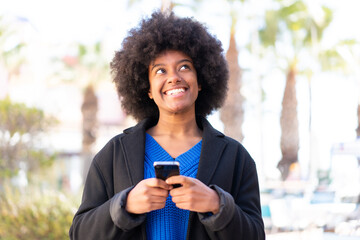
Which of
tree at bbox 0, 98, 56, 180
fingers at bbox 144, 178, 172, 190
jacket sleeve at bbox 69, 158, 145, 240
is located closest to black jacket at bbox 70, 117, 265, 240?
jacket sleeve at bbox 69, 158, 145, 240

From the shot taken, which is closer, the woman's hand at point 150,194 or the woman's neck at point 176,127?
the woman's hand at point 150,194

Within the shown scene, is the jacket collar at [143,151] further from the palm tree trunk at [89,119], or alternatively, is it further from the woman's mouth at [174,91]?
the palm tree trunk at [89,119]

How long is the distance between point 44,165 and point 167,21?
9339mm

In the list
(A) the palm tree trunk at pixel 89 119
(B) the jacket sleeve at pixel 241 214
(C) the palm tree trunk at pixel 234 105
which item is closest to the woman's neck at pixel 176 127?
(B) the jacket sleeve at pixel 241 214

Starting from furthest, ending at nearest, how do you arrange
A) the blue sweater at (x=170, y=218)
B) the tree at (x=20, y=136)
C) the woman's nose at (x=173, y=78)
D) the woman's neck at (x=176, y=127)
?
the tree at (x=20, y=136), the woman's neck at (x=176, y=127), the woman's nose at (x=173, y=78), the blue sweater at (x=170, y=218)

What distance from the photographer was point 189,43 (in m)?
2.36

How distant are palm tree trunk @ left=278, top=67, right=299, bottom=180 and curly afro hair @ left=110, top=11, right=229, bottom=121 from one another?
18.8 metres

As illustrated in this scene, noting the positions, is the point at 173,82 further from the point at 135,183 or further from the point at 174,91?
the point at 135,183

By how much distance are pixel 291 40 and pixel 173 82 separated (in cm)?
1919

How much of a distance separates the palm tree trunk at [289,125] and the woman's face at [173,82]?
62.7ft

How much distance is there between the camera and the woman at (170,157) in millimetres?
1836

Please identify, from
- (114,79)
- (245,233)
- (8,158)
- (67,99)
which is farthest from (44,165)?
(67,99)

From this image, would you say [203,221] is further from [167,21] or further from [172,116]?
[167,21]

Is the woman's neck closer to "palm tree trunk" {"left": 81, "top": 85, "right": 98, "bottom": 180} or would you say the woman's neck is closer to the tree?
the tree
